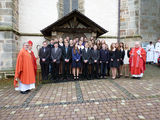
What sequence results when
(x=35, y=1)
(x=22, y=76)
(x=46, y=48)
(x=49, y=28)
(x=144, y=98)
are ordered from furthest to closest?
(x=35, y=1) → (x=49, y=28) → (x=46, y=48) → (x=22, y=76) → (x=144, y=98)

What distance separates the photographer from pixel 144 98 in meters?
3.78

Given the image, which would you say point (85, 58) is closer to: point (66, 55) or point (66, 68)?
point (66, 55)

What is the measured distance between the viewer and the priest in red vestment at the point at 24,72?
4.37 metres

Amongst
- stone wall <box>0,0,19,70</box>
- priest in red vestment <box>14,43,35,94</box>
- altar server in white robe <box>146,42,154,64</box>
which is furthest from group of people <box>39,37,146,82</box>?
altar server in white robe <box>146,42,154,64</box>

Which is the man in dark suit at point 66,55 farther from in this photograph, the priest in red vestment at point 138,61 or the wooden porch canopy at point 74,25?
the priest in red vestment at point 138,61

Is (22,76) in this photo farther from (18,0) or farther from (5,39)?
(18,0)

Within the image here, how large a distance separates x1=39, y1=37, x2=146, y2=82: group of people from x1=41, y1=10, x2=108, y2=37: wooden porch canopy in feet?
5.14

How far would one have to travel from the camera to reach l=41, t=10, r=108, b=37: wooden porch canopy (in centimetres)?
748

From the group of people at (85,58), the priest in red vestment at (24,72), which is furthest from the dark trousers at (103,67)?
the priest in red vestment at (24,72)

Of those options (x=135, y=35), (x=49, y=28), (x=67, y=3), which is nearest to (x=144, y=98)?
(x=49, y=28)

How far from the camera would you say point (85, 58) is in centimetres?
613

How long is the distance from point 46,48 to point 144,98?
15.1ft

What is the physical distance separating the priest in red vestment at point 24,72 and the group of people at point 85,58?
4.32 ft

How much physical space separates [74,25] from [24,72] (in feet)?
15.8
